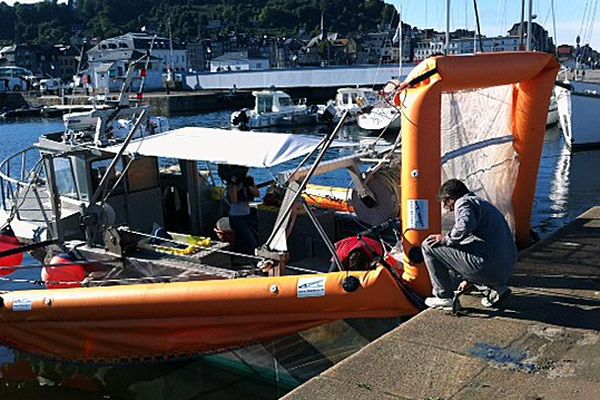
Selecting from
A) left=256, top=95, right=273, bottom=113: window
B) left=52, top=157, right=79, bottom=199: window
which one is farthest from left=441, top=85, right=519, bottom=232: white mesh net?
left=256, top=95, right=273, bottom=113: window

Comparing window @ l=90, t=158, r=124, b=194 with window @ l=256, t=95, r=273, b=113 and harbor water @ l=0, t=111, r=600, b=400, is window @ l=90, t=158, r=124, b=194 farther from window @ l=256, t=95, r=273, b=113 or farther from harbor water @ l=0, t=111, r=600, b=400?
window @ l=256, t=95, r=273, b=113

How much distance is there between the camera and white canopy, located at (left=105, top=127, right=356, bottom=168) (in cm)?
823

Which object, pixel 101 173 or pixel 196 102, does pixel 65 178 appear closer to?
pixel 101 173

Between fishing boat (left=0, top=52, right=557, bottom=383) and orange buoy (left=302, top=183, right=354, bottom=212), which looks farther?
orange buoy (left=302, top=183, right=354, bottom=212)

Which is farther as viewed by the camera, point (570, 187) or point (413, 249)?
point (570, 187)

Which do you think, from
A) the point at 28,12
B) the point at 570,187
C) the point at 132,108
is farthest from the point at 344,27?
the point at 132,108

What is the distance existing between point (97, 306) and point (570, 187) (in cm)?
2052

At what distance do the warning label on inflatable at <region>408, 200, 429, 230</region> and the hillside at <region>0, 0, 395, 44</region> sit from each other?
171352mm

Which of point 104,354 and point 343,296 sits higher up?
point 343,296

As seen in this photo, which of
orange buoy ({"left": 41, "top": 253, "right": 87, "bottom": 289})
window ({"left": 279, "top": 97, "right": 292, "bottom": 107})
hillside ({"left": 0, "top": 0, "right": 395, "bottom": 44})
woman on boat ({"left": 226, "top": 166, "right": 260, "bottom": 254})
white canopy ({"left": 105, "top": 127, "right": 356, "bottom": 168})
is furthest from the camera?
hillside ({"left": 0, "top": 0, "right": 395, "bottom": 44})

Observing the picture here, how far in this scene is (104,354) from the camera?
8.38m

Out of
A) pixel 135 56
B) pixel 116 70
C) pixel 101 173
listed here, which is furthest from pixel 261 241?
pixel 135 56

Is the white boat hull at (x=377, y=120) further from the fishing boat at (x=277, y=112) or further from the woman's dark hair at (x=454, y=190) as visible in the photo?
the woman's dark hair at (x=454, y=190)

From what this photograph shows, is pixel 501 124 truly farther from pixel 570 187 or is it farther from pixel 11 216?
pixel 570 187
